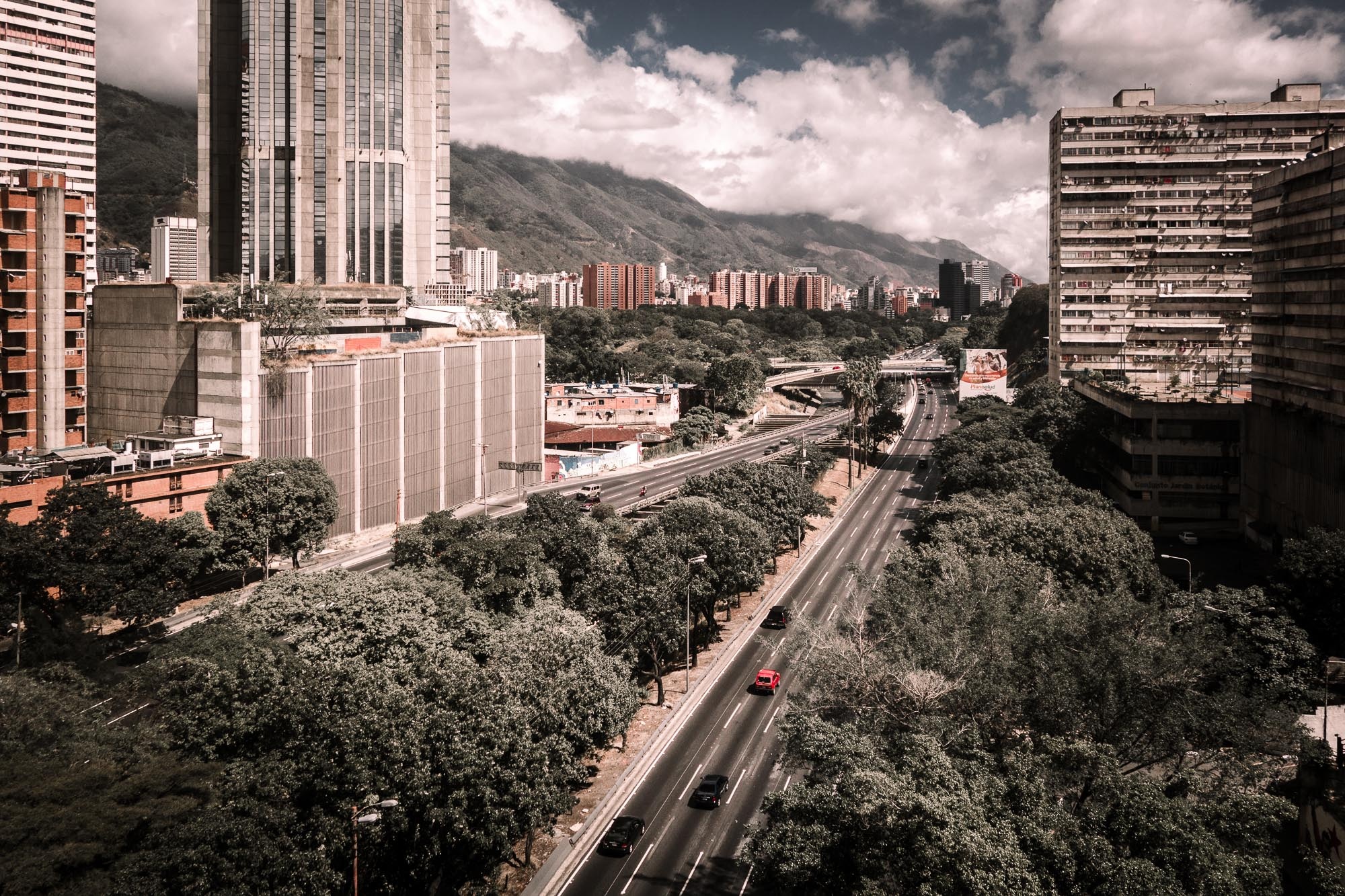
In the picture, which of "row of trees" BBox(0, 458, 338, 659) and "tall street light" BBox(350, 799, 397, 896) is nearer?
"tall street light" BBox(350, 799, 397, 896)

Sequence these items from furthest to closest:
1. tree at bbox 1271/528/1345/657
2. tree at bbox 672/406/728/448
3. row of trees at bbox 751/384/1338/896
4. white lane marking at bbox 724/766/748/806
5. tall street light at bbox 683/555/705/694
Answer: tree at bbox 672/406/728/448, tall street light at bbox 683/555/705/694, tree at bbox 1271/528/1345/657, white lane marking at bbox 724/766/748/806, row of trees at bbox 751/384/1338/896

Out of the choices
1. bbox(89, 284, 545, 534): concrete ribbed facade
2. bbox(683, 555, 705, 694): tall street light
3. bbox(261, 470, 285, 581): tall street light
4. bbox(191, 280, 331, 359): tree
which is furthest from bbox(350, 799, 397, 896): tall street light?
bbox(191, 280, 331, 359): tree

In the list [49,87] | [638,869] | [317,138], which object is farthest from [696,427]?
[49,87]

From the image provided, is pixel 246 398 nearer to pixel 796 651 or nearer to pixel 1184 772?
pixel 796 651

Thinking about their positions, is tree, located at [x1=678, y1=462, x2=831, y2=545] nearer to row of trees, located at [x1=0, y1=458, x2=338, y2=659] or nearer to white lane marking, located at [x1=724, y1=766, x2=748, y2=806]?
white lane marking, located at [x1=724, y1=766, x2=748, y2=806]

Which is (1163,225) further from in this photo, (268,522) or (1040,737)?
(268,522)

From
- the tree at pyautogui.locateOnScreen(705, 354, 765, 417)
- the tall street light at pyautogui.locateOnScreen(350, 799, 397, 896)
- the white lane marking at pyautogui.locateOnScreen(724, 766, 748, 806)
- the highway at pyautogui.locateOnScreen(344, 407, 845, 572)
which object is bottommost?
the white lane marking at pyautogui.locateOnScreen(724, 766, 748, 806)
